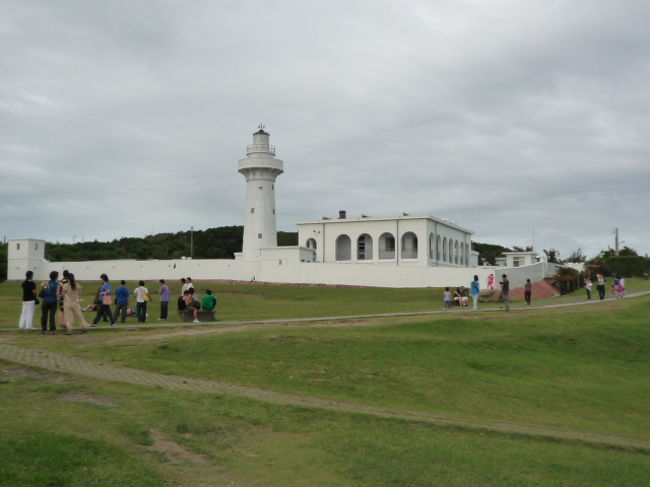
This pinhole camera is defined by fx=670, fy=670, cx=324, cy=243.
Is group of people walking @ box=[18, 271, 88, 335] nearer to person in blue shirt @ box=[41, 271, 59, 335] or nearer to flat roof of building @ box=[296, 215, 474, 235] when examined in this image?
person in blue shirt @ box=[41, 271, 59, 335]

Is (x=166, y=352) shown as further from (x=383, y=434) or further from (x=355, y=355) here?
(x=383, y=434)

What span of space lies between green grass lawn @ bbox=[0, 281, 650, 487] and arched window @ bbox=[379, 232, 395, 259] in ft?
101


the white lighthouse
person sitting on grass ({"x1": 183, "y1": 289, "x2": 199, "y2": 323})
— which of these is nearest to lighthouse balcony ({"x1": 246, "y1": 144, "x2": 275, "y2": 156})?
the white lighthouse

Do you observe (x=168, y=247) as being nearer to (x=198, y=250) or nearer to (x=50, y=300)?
(x=198, y=250)

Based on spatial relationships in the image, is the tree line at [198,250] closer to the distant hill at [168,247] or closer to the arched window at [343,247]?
the distant hill at [168,247]

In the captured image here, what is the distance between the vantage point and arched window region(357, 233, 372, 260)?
55938mm

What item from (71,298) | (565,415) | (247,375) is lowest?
(565,415)

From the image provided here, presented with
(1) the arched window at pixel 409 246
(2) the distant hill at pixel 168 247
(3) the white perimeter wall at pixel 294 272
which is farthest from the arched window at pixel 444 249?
(2) the distant hill at pixel 168 247

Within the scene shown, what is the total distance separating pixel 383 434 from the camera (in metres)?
9.77

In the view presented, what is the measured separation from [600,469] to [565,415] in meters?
4.80

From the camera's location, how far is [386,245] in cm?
5597

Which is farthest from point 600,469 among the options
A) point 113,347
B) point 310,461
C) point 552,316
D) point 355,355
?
point 552,316

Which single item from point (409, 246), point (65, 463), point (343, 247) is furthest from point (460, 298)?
point (65, 463)

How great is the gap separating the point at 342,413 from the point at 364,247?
150ft
